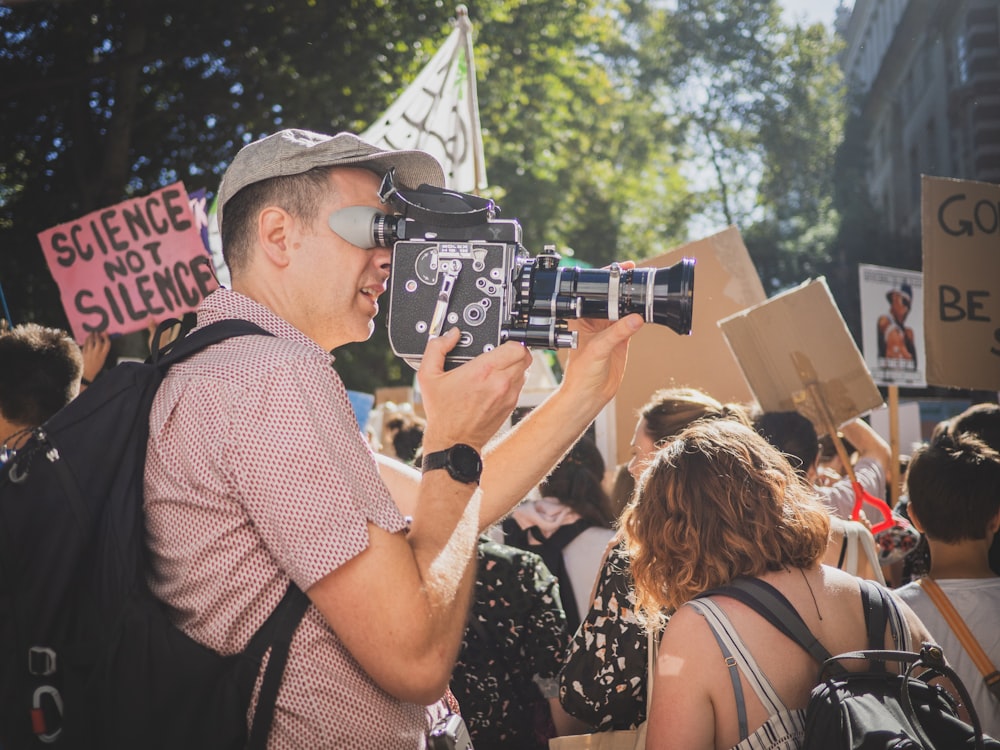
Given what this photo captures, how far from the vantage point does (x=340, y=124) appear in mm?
11016

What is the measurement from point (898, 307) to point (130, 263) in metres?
4.80

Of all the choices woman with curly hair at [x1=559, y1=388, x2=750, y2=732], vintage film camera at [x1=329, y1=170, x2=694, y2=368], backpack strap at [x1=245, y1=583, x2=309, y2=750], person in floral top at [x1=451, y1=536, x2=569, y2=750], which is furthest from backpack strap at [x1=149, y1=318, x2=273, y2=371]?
person in floral top at [x1=451, y1=536, x2=569, y2=750]

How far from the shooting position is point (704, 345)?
467 cm

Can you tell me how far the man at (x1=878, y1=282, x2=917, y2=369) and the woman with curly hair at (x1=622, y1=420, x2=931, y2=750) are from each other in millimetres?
4135

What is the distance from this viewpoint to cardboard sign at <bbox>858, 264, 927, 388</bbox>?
20.0 feet

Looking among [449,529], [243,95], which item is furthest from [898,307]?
[243,95]

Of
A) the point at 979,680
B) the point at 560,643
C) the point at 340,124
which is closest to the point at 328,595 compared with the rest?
the point at 560,643

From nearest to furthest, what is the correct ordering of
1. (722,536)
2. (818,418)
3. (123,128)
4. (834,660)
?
(834,660), (722,536), (818,418), (123,128)

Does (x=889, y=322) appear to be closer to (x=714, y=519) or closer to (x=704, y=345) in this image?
(x=704, y=345)

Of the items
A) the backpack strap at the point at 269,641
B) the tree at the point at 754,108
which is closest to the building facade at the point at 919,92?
the tree at the point at 754,108

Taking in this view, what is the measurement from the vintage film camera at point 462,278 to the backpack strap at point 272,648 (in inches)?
20.7

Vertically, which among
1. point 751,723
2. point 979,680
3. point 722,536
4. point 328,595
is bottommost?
point 979,680

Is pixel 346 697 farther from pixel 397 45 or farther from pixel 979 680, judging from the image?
pixel 397 45

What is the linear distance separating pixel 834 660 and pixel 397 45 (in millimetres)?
10430
